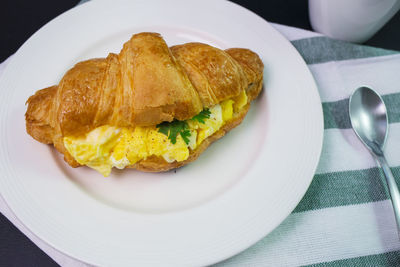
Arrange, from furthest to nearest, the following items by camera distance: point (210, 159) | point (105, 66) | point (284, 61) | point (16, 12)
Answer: point (16, 12)
point (284, 61)
point (210, 159)
point (105, 66)

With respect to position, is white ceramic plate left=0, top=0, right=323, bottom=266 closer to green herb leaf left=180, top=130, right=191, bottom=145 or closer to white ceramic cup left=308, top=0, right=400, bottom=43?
green herb leaf left=180, top=130, right=191, bottom=145

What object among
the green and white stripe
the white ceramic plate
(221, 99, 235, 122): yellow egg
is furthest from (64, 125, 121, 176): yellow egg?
the green and white stripe

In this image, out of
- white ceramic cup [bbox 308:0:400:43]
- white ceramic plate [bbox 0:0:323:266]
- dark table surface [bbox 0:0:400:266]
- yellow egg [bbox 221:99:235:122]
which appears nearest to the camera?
white ceramic plate [bbox 0:0:323:266]

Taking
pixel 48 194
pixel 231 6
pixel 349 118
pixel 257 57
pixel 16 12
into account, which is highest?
pixel 16 12

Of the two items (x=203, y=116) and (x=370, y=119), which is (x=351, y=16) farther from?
(x=203, y=116)

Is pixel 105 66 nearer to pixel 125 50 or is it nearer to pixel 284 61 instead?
pixel 125 50

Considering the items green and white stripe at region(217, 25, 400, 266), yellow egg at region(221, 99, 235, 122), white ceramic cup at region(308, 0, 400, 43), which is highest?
white ceramic cup at region(308, 0, 400, 43)

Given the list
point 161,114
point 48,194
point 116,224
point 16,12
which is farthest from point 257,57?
point 16,12
